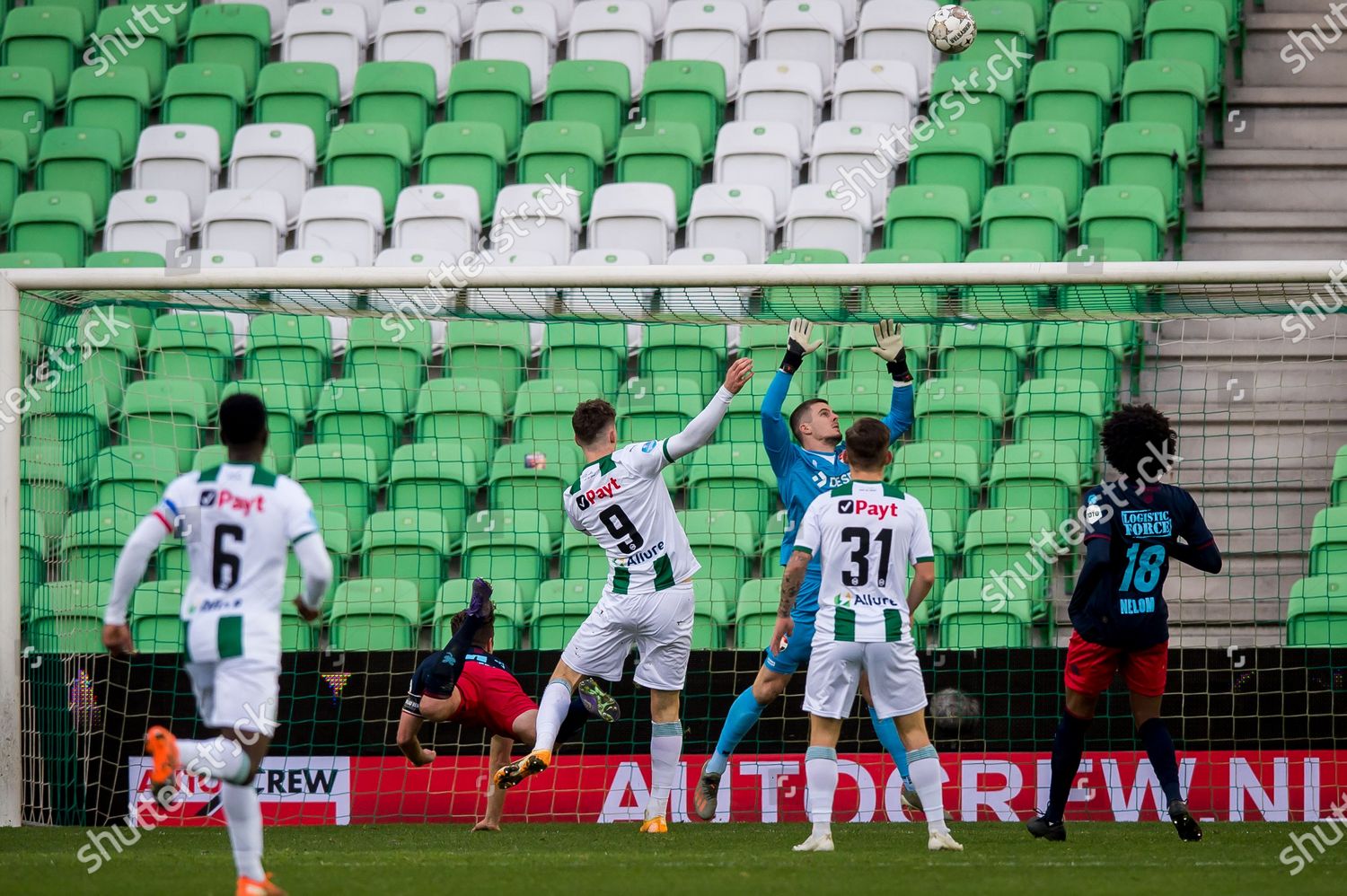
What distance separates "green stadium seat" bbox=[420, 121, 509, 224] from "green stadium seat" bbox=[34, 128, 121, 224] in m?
2.74

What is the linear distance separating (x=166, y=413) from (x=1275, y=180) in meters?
8.83

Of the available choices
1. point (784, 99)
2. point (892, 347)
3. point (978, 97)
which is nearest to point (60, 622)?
point (892, 347)

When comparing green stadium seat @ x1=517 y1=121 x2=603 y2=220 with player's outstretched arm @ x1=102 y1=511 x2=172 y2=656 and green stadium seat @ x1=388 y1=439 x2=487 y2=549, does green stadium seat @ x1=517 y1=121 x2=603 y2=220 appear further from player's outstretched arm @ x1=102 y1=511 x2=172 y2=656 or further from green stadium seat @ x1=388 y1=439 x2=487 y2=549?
player's outstretched arm @ x1=102 y1=511 x2=172 y2=656

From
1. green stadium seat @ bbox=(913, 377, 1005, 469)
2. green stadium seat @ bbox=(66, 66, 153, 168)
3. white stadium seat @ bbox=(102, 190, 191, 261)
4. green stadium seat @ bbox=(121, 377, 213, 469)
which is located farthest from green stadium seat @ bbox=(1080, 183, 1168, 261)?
green stadium seat @ bbox=(66, 66, 153, 168)

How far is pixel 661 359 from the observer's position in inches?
430

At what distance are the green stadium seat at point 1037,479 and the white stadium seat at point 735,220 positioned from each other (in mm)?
2968

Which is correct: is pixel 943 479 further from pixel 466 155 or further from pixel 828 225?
pixel 466 155

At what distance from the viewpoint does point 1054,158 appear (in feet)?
39.7

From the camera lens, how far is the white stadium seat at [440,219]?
477 inches

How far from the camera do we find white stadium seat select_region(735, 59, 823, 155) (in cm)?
1305

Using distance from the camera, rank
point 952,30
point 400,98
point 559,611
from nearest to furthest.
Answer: point 559,611 → point 952,30 → point 400,98

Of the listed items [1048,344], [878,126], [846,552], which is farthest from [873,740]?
Result: [878,126]

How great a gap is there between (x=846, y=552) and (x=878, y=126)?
23.3ft

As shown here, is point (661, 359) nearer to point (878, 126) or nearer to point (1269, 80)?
point (878, 126)
